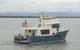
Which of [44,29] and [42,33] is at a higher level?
[44,29]

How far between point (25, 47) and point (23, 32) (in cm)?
481

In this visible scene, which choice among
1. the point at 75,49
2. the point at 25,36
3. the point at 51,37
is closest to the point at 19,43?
the point at 25,36

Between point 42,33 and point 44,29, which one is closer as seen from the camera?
point 42,33

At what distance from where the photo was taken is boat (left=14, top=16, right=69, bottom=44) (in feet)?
176

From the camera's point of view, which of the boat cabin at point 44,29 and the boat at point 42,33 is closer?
the boat at point 42,33

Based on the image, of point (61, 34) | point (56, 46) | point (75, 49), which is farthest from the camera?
point (61, 34)

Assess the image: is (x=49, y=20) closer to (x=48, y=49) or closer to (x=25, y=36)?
(x=25, y=36)

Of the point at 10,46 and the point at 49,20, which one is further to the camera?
the point at 49,20

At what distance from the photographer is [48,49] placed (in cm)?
4847

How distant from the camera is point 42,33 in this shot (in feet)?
177

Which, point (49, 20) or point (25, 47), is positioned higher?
point (49, 20)

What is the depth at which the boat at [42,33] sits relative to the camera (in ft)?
176

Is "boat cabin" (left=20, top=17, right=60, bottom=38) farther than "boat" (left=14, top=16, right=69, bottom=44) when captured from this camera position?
Yes

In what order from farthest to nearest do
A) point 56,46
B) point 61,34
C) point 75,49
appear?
point 61,34 → point 56,46 → point 75,49
